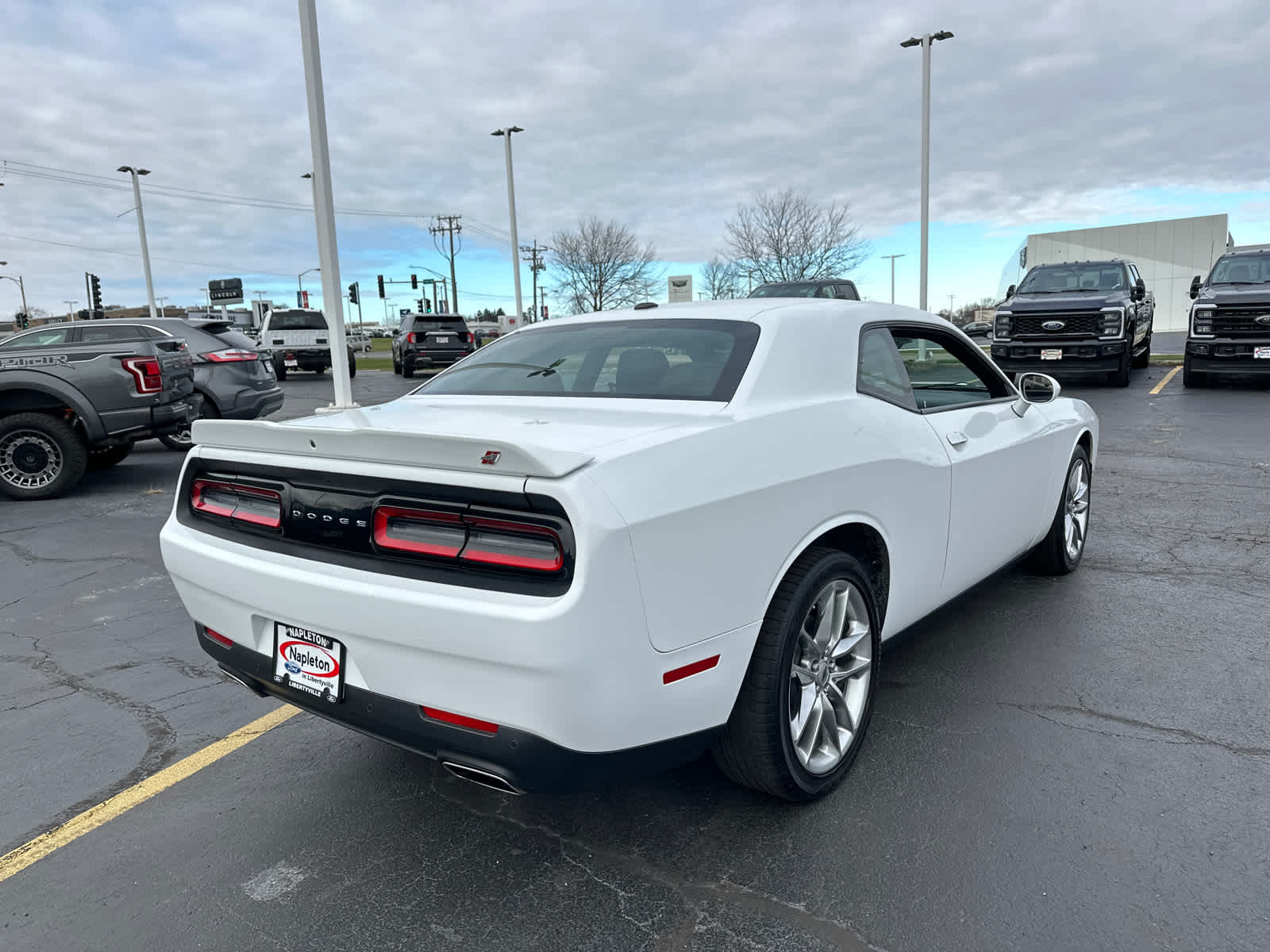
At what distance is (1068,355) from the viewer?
47.9ft

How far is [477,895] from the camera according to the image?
233 centimetres

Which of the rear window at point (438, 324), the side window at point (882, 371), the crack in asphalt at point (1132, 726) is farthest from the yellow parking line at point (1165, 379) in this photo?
the rear window at point (438, 324)

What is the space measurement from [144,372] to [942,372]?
7394mm

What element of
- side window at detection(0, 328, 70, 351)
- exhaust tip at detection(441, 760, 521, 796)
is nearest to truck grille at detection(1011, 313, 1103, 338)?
side window at detection(0, 328, 70, 351)

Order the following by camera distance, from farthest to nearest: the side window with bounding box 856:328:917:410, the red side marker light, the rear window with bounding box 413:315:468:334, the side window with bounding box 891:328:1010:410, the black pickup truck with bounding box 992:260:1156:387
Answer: the rear window with bounding box 413:315:468:334
the black pickup truck with bounding box 992:260:1156:387
the side window with bounding box 891:328:1010:410
the side window with bounding box 856:328:917:410
the red side marker light

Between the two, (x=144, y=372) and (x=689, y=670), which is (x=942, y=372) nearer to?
(x=689, y=670)

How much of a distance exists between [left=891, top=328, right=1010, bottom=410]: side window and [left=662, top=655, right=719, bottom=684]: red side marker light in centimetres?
161

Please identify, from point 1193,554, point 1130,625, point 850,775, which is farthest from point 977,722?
point 1193,554

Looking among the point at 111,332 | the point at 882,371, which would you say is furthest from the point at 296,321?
the point at 882,371

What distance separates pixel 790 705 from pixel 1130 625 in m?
2.42

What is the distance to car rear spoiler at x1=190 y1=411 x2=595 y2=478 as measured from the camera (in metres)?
2.04

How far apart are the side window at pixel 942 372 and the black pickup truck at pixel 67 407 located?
7.38 m

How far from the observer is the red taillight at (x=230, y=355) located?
10.9 metres

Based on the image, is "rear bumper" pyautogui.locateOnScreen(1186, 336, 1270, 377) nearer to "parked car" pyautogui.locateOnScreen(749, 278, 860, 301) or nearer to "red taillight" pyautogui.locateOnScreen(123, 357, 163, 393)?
"parked car" pyautogui.locateOnScreen(749, 278, 860, 301)
